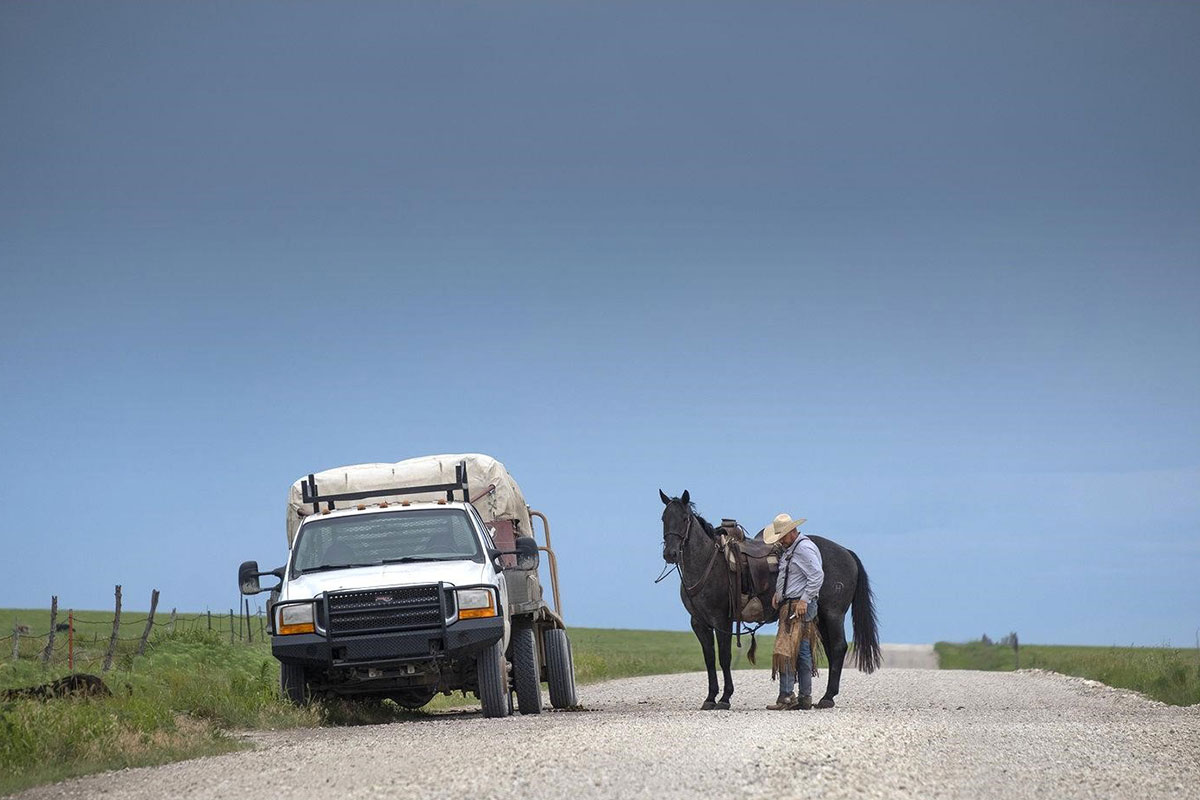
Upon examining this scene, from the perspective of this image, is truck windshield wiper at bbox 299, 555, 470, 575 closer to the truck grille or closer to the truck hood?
the truck hood

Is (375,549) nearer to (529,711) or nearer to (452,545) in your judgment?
(452,545)

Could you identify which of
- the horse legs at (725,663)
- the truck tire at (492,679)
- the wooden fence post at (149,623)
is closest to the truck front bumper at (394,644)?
the truck tire at (492,679)

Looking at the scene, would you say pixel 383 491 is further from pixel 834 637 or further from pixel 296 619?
pixel 834 637

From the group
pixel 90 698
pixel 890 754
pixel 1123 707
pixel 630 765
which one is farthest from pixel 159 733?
pixel 1123 707

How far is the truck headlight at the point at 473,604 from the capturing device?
15367 mm

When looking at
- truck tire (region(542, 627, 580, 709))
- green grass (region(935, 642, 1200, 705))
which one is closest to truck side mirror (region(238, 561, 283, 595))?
truck tire (region(542, 627, 580, 709))

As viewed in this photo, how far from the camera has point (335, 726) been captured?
1584 cm

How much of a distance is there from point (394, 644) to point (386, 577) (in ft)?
2.58

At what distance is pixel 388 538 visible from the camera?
1702 cm

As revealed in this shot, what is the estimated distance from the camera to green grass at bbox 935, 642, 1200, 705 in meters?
23.8

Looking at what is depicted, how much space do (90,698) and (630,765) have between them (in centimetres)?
754

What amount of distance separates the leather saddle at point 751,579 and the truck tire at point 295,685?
5732 mm

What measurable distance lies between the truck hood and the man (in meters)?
3.95

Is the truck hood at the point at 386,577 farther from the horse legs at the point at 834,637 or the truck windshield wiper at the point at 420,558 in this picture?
the horse legs at the point at 834,637
